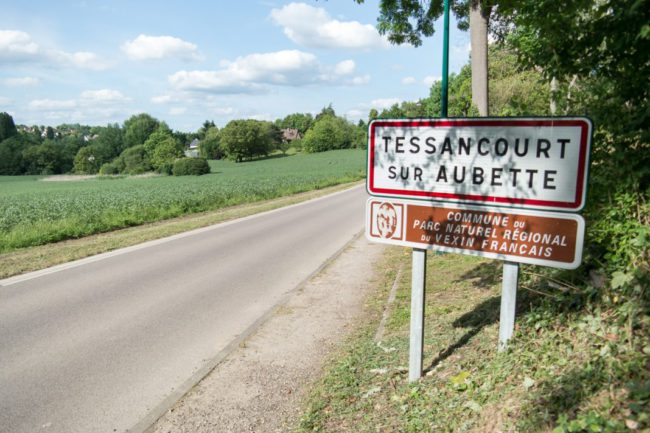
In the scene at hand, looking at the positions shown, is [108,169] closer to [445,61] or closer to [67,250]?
[67,250]

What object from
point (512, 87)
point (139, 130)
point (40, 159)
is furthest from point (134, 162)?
point (512, 87)

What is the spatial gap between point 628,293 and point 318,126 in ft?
359

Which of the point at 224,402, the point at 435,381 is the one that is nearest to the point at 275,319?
the point at 224,402

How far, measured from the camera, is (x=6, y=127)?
382ft

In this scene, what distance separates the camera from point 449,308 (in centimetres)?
566

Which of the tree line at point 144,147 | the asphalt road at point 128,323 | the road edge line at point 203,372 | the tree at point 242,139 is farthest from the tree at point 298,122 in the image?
the road edge line at point 203,372

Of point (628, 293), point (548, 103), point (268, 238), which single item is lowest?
point (268, 238)

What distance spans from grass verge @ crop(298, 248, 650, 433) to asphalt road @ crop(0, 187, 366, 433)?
70.1 inches

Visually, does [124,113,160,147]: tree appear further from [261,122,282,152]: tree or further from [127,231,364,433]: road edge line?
[127,231,364,433]: road edge line

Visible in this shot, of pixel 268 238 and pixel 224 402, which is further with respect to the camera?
pixel 268 238

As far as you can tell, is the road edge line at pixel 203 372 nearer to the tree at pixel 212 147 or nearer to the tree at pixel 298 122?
the tree at pixel 212 147

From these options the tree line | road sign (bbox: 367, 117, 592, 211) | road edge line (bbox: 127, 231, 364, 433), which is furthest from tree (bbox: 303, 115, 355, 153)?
road sign (bbox: 367, 117, 592, 211)

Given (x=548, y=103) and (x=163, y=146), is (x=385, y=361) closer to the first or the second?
(x=548, y=103)

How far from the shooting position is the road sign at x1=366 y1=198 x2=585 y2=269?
3.07 metres
